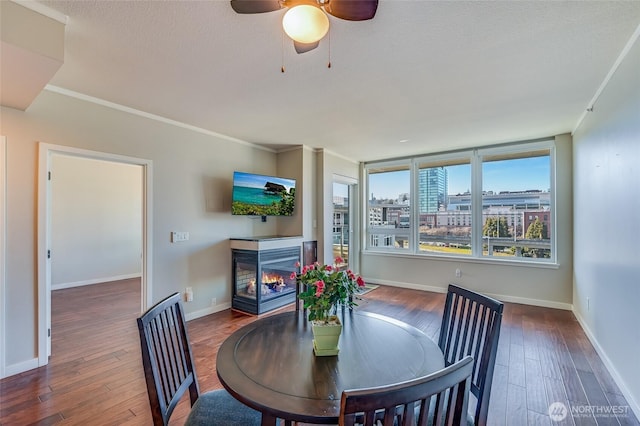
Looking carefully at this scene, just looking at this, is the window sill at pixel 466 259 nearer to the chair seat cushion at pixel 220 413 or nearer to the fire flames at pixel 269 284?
the fire flames at pixel 269 284

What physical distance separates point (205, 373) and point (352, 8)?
2796 mm

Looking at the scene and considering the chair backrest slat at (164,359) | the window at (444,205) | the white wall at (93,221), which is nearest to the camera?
the chair backrest slat at (164,359)

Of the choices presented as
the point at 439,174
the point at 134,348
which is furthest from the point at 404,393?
the point at 439,174

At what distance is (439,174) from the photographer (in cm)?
531

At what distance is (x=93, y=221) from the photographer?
5.81 meters

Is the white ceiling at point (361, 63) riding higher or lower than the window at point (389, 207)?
higher

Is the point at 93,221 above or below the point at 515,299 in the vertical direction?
above

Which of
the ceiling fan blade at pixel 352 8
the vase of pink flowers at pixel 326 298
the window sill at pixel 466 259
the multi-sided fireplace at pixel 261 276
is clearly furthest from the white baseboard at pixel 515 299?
the ceiling fan blade at pixel 352 8

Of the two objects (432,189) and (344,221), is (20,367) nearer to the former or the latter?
(344,221)

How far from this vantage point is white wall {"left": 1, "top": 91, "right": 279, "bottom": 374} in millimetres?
2498

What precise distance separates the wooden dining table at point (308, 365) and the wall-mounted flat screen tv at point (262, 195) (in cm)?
262

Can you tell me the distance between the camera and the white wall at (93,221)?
537 cm

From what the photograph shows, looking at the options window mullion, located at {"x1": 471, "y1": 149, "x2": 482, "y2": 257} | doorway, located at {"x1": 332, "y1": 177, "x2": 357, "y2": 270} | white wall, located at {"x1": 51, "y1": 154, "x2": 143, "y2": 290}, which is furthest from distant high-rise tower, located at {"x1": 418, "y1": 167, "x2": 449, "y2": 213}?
white wall, located at {"x1": 51, "y1": 154, "x2": 143, "y2": 290}

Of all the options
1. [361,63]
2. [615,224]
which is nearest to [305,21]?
[361,63]
